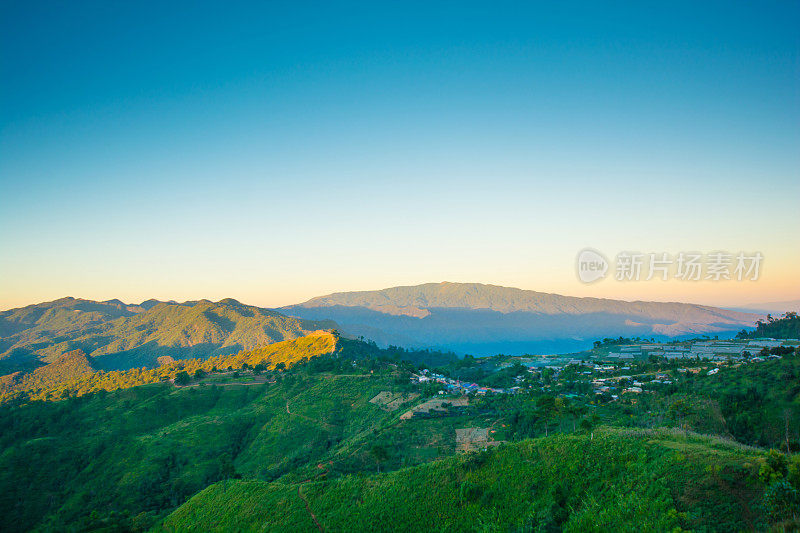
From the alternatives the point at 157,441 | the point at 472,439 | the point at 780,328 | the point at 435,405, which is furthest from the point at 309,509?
the point at 780,328

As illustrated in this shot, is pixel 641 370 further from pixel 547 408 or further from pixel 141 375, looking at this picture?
pixel 141 375

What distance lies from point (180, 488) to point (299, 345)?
353 feet


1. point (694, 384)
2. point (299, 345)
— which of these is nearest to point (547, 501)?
point (694, 384)

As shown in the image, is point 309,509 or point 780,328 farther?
point 780,328

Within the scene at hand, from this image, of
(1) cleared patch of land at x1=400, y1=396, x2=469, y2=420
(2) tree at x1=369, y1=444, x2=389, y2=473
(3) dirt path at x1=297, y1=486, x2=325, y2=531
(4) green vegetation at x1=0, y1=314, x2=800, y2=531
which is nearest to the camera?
(4) green vegetation at x1=0, y1=314, x2=800, y2=531

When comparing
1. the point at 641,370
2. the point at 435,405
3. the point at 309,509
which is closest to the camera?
the point at 309,509

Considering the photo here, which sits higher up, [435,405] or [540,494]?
[540,494]

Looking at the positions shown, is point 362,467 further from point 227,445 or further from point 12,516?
point 12,516

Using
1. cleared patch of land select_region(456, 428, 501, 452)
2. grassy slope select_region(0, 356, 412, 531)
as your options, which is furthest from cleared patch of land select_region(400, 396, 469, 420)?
cleared patch of land select_region(456, 428, 501, 452)

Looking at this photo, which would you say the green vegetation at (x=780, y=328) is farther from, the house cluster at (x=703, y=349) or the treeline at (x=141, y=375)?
the treeline at (x=141, y=375)

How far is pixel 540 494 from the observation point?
30.2 meters

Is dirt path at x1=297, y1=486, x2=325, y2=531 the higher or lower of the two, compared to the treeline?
higher

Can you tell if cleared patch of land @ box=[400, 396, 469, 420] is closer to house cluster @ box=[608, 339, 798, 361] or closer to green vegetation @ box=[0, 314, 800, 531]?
green vegetation @ box=[0, 314, 800, 531]

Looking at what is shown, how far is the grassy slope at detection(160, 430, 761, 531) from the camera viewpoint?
22062 mm
